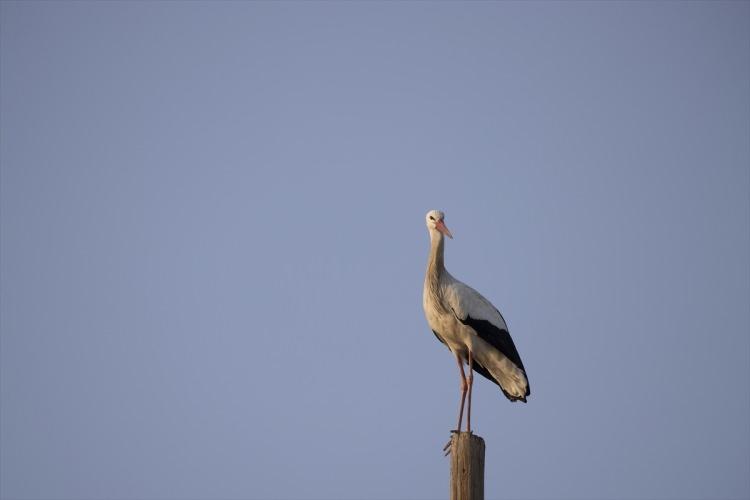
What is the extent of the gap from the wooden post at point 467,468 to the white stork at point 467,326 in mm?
2776

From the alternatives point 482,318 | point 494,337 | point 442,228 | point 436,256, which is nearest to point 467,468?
point 494,337

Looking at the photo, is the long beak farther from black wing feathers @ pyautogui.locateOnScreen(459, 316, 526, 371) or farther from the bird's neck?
black wing feathers @ pyautogui.locateOnScreen(459, 316, 526, 371)

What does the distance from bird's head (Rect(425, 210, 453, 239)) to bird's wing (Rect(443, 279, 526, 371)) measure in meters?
0.72

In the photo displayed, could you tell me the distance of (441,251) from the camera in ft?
36.4

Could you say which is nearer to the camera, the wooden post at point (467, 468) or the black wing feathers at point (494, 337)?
the wooden post at point (467, 468)

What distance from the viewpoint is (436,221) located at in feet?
36.4

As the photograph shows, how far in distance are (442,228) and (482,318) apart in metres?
1.21

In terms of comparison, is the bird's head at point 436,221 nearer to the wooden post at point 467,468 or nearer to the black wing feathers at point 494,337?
the black wing feathers at point 494,337

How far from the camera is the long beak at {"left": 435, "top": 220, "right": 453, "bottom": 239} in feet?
35.7

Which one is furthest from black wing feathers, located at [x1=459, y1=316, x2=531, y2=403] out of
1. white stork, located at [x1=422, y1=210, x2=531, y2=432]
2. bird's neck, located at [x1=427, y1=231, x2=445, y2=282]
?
bird's neck, located at [x1=427, y1=231, x2=445, y2=282]

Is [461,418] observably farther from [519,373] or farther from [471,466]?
[471,466]

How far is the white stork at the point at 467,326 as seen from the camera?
10688mm

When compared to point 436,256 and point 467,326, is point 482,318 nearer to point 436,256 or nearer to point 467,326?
point 467,326

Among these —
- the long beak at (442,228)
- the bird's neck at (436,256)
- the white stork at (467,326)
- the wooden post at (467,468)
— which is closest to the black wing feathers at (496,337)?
the white stork at (467,326)
